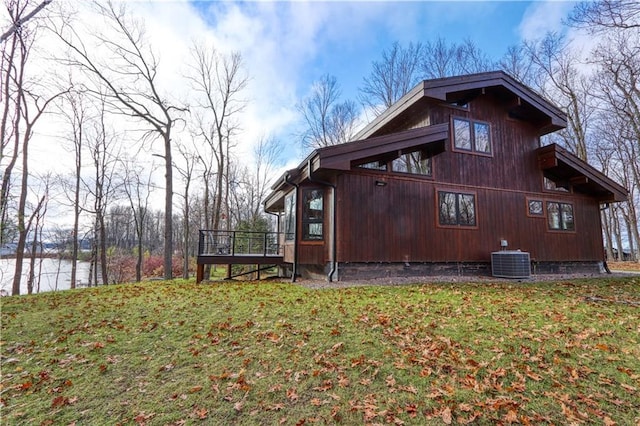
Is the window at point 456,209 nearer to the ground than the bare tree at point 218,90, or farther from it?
nearer to the ground

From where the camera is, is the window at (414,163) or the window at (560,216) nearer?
the window at (414,163)

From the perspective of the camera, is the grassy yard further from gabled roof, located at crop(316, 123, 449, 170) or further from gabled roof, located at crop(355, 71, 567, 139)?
gabled roof, located at crop(355, 71, 567, 139)

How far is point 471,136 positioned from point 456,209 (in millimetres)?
2796

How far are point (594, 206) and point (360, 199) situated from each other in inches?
408

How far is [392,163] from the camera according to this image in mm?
9094

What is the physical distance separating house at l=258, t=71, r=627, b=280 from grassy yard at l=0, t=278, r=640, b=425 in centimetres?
352

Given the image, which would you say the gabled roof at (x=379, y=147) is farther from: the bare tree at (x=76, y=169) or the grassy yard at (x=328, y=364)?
the bare tree at (x=76, y=169)

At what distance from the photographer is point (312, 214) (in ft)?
29.3

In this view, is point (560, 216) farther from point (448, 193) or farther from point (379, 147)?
point (379, 147)

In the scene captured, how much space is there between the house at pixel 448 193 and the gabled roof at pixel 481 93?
0.13ft

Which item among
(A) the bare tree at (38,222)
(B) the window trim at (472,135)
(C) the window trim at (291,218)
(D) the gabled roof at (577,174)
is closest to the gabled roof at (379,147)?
(B) the window trim at (472,135)

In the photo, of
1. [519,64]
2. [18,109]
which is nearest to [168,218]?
[18,109]

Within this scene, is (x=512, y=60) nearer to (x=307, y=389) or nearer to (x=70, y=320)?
(x=307, y=389)

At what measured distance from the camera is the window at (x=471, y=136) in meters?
10.1
